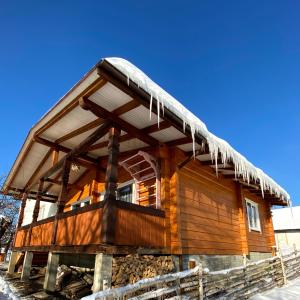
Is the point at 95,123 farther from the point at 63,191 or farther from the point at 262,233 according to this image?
the point at 262,233

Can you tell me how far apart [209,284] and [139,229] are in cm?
215

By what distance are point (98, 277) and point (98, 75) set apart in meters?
3.70

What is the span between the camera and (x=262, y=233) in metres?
12.1

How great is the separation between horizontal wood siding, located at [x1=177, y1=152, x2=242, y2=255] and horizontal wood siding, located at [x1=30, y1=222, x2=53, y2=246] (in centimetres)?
380

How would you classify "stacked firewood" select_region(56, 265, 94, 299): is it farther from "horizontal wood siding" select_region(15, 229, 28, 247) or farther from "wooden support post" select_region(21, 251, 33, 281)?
"horizontal wood siding" select_region(15, 229, 28, 247)

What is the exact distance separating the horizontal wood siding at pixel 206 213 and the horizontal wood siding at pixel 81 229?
2581 millimetres

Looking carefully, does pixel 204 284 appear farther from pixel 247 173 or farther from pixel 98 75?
pixel 98 75

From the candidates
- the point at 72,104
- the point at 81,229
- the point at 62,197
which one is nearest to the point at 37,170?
the point at 62,197

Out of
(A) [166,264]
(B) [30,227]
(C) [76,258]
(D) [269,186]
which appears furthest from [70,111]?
(D) [269,186]

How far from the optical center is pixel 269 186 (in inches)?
432

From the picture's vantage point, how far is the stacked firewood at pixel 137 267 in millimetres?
5180

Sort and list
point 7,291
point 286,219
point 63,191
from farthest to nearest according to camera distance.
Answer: point 286,219
point 63,191
point 7,291

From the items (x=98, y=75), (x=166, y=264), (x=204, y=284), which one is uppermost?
(x=98, y=75)

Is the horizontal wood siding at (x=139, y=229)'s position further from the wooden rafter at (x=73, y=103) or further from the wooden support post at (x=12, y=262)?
the wooden support post at (x=12, y=262)
